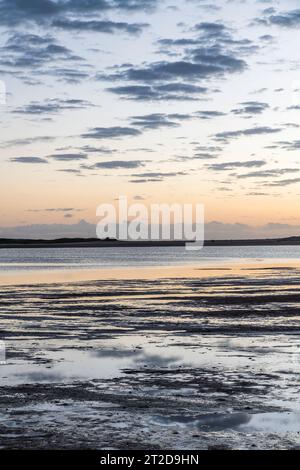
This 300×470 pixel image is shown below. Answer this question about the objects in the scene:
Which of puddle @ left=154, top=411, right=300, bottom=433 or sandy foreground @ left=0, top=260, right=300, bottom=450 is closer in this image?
sandy foreground @ left=0, top=260, right=300, bottom=450

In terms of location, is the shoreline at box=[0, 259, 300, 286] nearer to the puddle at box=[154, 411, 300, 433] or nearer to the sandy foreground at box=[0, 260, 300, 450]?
the sandy foreground at box=[0, 260, 300, 450]

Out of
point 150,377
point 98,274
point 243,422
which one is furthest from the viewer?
point 98,274

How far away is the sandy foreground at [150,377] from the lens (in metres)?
11.1

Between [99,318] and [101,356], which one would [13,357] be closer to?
[101,356]

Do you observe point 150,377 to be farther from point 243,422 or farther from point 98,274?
point 98,274

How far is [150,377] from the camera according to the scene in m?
15.8

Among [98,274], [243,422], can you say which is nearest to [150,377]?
[243,422]

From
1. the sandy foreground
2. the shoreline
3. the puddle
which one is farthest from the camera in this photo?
the shoreline

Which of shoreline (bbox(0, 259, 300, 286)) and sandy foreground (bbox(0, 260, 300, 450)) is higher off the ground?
shoreline (bbox(0, 259, 300, 286))

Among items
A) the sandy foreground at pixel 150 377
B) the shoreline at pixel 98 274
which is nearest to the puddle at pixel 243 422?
the sandy foreground at pixel 150 377

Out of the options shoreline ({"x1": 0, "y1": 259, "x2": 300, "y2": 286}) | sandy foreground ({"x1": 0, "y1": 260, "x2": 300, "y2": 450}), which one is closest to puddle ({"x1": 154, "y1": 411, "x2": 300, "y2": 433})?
sandy foreground ({"x1": 0, "y1": 260, "x2": 300, "y2": 450})

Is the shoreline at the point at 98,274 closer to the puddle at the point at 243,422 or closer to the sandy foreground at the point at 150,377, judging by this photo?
the sandy foreground at the point at 150,377

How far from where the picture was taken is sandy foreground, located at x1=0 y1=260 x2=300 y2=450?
11.1 m
